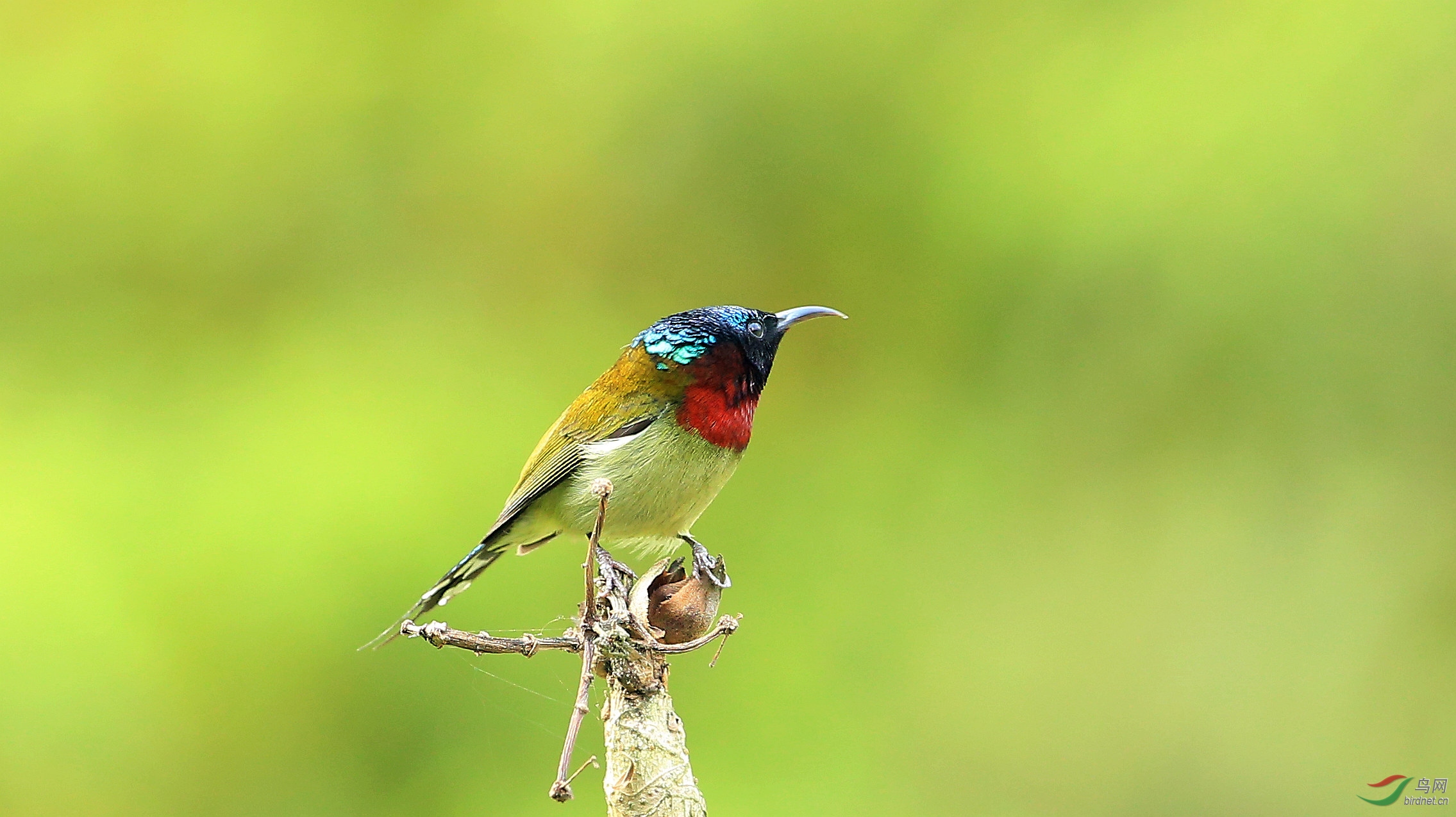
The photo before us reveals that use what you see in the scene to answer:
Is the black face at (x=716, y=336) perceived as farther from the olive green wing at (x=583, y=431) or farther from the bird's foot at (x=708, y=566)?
the bird's foot at (x=708, y=566)

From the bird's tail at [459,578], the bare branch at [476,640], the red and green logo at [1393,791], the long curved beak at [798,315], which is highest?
the long curved beak at [798,315]

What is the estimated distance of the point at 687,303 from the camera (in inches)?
218

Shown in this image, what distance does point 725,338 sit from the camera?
10.2 ft

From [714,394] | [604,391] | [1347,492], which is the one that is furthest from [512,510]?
[1347,492]

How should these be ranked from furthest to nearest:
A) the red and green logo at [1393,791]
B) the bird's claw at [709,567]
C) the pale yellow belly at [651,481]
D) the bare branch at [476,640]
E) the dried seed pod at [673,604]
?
the red and green logo at [1393,791]
the pale yellow belly at [651,481]
the bird's claw at [709,567]
the dried seed pod at [673,604]
the bare branch at [476,640]

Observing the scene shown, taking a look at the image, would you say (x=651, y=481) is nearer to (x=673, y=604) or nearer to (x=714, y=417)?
(x=714, y=417)

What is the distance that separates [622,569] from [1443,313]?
4.29 meters

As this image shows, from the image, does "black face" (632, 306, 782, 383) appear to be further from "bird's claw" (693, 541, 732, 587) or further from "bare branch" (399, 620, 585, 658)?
"bare branch" (399, 620, 585, 658)

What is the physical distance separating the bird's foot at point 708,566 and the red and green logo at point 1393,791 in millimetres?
3155

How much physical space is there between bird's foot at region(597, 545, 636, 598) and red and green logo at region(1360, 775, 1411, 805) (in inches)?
A: 136

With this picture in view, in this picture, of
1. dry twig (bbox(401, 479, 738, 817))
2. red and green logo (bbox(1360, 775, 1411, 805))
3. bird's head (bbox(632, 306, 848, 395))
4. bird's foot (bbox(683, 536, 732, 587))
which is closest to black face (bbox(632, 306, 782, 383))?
bird's head (bbox(632, 306, 848, 395))

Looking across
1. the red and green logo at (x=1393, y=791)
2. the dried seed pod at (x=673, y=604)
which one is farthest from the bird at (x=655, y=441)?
the red and green logo at (x=1393, y=791)

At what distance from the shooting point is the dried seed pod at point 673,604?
2445 mm

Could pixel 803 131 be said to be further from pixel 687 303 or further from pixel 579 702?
pixel 579 702
